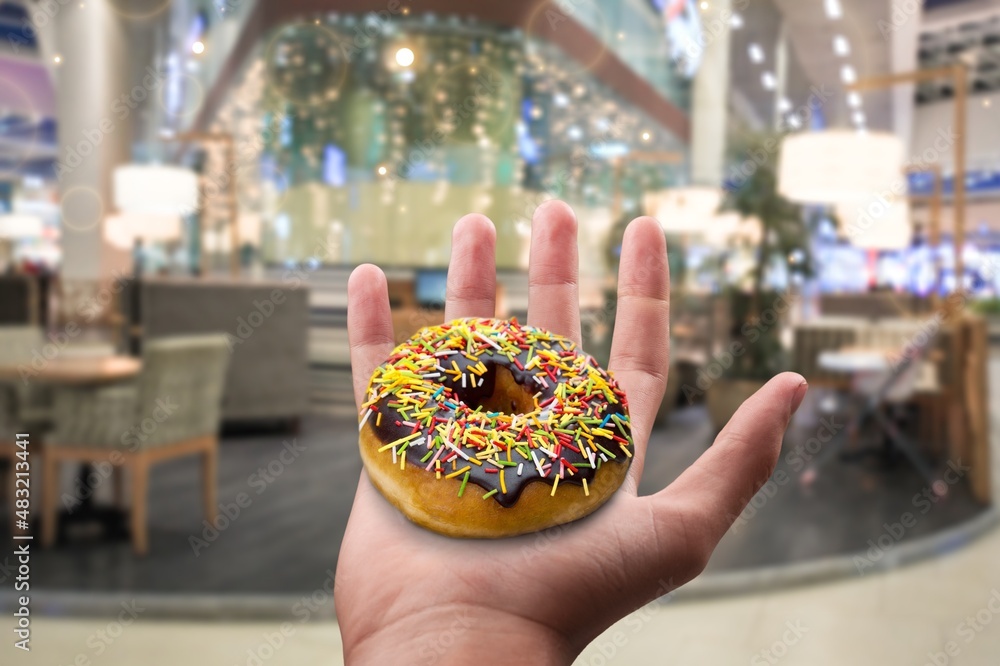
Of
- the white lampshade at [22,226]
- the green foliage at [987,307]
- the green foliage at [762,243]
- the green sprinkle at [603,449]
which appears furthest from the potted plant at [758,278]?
the white lampshade at [22,226]

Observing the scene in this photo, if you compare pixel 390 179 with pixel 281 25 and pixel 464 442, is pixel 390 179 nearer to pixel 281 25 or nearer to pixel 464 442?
pixel 281 25

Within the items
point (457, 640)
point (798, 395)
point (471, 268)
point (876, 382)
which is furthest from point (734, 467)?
point (876, 382)

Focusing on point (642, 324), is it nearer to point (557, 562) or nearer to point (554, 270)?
point (554, 270)

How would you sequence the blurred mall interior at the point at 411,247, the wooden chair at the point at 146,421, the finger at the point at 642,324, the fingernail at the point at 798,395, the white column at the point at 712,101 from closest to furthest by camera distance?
the fingernail at the point at 798,395 < the finger at the point at 642,324 < the blurred mall interior at the point at 411,247 < the wooden chair at the point at 146,421 < the white column at the point at 712,101

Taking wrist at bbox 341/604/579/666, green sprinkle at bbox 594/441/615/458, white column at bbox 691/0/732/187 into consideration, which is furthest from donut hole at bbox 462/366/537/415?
white column at bbox 691/0/732/187

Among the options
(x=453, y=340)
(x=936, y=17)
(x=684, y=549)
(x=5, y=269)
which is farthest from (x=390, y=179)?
(x=936, y=17)

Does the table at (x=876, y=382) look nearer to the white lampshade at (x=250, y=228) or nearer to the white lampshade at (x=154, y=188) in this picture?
the white lampshade at (x=250, y=228)

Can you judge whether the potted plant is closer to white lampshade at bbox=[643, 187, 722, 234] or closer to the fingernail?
white lampshade at bbox=[643, 187, 722, 234]
